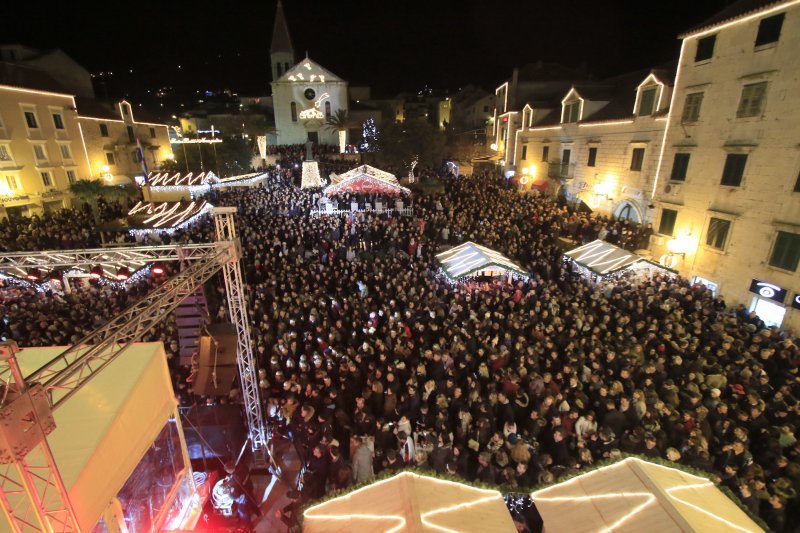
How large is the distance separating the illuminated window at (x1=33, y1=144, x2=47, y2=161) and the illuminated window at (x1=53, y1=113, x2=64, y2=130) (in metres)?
1.90

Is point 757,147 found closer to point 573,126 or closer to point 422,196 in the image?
point 573,126

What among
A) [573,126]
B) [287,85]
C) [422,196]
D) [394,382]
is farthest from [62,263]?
[287,85]

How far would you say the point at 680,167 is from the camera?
15.4 metres

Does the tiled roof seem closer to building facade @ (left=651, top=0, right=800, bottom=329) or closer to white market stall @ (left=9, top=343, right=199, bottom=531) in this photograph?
building facade @ (left=651, top=0, right=800, bottom=329)

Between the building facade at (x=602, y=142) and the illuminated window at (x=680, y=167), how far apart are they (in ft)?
3.49

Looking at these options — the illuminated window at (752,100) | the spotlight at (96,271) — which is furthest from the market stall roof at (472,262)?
the spotlight at (96,271)

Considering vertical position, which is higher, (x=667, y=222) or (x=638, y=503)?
(x=667, y=222)

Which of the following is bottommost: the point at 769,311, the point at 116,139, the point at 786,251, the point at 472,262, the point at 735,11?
Answer: the point at 769,311

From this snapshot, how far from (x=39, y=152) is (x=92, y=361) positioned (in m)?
26.2

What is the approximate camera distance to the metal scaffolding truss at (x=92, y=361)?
3.10 m

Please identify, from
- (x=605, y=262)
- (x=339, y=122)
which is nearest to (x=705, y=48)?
(x=605, y=262)

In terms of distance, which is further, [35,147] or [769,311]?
[35,147]

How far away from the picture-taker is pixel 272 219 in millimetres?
16984

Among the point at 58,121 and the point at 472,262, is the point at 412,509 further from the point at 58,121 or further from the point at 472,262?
the point at 58,121
